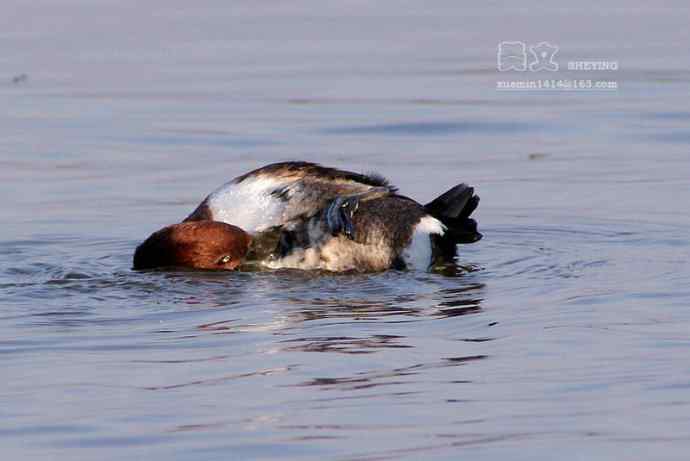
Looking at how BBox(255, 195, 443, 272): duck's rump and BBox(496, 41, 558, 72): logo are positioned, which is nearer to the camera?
BBox(255, 195, 443, 272): duck's rump

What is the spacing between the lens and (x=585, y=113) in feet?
48.9

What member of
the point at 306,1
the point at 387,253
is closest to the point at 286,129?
the point at 387,253

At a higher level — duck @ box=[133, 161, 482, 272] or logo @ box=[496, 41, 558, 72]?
logo @ box=[496, 41, 558, 72]

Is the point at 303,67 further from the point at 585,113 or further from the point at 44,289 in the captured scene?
the point at 44,289

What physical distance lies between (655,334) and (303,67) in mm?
9858

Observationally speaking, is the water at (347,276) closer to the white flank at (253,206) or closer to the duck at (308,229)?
the duck at (308,229)

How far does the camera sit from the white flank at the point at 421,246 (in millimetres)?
9734

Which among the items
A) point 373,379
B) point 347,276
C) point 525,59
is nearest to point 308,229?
point 347,276

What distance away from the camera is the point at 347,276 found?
30.8ft

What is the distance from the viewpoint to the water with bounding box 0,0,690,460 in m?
6.23

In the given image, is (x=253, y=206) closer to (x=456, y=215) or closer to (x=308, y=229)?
(x=308, y=229)

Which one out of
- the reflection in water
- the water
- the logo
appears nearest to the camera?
the water

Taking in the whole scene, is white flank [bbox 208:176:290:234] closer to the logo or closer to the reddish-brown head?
the reddish-brown head

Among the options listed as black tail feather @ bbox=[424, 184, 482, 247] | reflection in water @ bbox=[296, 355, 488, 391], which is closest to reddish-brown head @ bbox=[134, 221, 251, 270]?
black tail feather @ bbox=[424, 184, 482, 247]
